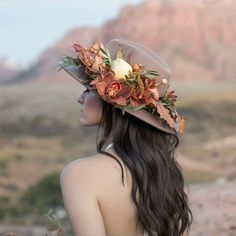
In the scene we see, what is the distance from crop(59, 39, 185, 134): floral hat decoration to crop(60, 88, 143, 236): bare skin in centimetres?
20

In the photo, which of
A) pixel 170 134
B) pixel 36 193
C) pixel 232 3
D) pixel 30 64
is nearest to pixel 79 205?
pixel 170 134

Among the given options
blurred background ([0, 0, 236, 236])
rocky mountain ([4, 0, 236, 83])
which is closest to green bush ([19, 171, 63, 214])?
blurred background ([0, 0, 236, 236])

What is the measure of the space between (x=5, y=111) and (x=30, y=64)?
1793 inches

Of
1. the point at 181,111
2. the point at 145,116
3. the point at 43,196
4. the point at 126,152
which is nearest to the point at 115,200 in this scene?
the point at 126,152

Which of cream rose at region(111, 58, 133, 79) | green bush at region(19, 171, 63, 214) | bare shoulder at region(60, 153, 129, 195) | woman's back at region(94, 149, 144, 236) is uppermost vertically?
cream rose at region(111, 58, 133, 79)

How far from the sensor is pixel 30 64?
90188 millimetres

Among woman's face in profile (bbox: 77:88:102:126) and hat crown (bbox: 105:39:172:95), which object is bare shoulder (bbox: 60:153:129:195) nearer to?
woman's face in profile (bbox: 77:88:102:126)

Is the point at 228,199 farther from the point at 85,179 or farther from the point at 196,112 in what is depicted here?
the point at 196,112

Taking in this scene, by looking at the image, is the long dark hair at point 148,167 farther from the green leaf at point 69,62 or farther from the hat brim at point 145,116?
the green leaf at point 69,62

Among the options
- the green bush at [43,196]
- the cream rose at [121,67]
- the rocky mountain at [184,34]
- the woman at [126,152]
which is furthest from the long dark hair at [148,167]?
the rocky mountain at [184,34]

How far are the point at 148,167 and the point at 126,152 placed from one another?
0.31ft

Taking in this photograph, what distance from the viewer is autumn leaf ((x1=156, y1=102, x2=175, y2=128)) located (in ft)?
8.43

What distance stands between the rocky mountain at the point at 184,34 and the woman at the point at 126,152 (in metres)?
62.8

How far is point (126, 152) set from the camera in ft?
8.18
